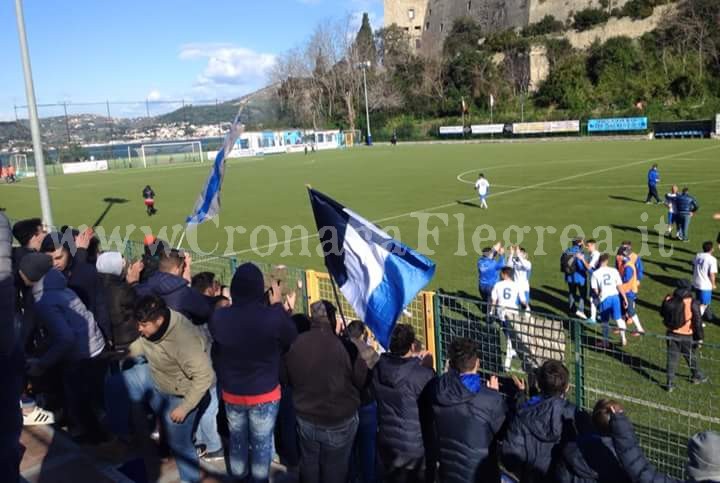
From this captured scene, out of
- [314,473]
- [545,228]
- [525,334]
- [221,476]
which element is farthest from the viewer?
[545,228]

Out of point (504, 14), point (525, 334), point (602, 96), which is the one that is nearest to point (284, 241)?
point (525, 334)

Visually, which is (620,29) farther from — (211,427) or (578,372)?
(211,427)

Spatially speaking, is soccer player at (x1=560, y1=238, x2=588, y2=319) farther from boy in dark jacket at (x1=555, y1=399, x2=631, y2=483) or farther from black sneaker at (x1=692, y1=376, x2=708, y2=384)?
boy in dark jacket at (x1=555, y1=399, x2=631, y2=483)

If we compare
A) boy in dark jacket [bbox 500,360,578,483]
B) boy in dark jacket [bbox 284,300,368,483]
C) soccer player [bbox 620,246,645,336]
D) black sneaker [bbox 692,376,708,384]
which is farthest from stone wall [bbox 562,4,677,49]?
boy in dark jacket [bbox 284,300,368,483]

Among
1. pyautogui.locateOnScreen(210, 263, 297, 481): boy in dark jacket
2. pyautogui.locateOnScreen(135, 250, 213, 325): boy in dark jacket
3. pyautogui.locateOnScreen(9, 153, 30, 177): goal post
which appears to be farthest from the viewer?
pyautogui.locateOnScreen(9, 153, 30, 177): goal post

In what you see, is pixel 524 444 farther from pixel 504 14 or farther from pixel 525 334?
pixel 504 14

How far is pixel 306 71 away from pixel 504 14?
3129 centimetres

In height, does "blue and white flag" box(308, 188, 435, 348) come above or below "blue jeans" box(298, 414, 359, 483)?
above

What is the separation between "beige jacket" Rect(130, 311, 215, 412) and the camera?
5004mm

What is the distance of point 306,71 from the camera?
93.2 metres

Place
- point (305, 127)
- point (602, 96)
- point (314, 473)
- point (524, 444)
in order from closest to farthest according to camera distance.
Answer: point (524, 444), point (314, 473), point (602, 96), point (305, 127)

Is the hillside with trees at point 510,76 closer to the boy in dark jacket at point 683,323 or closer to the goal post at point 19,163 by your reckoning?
the goal post at point 19,163

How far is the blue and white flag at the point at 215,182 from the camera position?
7980mm

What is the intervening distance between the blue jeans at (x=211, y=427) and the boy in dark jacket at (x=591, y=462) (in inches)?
126
